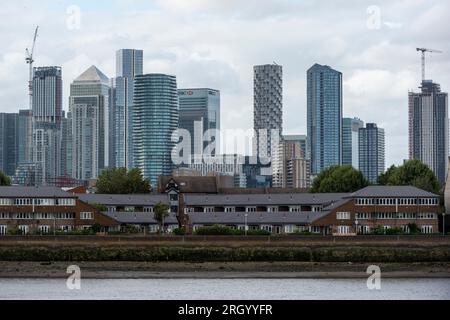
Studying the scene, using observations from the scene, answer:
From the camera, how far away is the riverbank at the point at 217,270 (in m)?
76.7

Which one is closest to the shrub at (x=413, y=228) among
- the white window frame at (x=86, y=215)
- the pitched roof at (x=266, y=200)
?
the pitched roof at (x=266, y=200)

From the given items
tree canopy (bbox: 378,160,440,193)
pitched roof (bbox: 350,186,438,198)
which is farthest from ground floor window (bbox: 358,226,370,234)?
tree canopy (bbox: 378,160,440,193)

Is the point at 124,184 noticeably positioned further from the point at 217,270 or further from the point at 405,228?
the point at 217,270

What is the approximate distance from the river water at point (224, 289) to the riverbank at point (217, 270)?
3.51m

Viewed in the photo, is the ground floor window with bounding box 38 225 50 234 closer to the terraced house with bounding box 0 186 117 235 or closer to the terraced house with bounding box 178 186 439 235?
the terraced house with bounding box 0 186 117 235

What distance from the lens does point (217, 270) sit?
81.1 m

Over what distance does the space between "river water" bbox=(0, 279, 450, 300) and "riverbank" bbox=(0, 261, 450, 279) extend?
3505 mm

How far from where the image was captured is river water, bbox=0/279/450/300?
57125mm

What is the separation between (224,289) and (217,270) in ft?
57.8

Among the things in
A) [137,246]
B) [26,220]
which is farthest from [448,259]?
[26,220]

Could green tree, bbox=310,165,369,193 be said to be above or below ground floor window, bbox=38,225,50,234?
above

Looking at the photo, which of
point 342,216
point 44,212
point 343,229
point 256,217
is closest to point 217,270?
point 343,229
